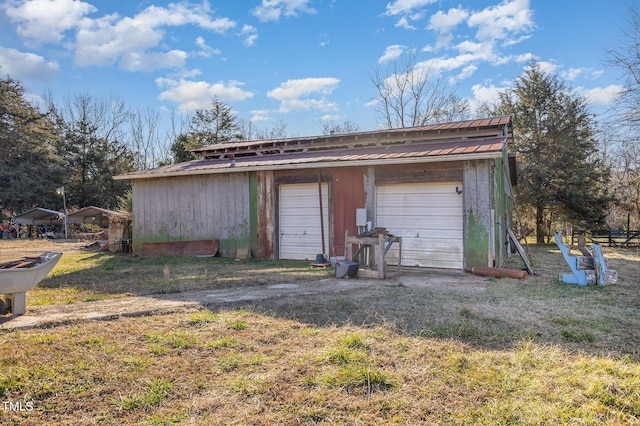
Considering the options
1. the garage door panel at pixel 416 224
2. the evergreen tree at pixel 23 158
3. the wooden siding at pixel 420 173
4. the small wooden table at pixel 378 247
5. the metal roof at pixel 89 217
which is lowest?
the small wooden table at pixel 378 247

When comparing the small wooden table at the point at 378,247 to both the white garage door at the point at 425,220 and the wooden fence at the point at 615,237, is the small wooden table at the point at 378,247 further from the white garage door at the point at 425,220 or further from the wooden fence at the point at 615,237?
the wooden fence at the point at 615,237

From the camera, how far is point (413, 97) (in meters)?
24.6

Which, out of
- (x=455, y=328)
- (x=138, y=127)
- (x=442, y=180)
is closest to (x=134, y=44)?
(x=138, y=127)

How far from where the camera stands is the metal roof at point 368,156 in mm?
7438

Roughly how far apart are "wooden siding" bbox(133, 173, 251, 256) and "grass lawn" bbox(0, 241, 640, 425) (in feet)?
17.8

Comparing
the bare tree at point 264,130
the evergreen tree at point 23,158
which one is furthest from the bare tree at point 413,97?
the evergreen tree at point 23,158

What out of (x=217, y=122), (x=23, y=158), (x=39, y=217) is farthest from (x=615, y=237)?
(x=23, y=158)

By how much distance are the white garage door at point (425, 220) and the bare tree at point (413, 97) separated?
17356mm

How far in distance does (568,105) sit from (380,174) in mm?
15054

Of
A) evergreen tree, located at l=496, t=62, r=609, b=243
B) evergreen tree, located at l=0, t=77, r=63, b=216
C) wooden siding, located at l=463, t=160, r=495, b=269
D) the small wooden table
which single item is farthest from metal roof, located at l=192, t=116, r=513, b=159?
evergreen tree, located at l=0, t=77, r=63, b=216

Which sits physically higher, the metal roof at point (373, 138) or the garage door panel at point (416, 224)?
the metal roof at point (373, 138)

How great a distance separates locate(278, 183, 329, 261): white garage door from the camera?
30.2ft

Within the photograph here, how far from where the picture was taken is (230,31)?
13695 millimetres

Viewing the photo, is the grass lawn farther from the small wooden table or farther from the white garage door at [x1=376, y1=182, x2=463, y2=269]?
the white garage door at [x1=376, y1=182, x2=463, y2=269]
